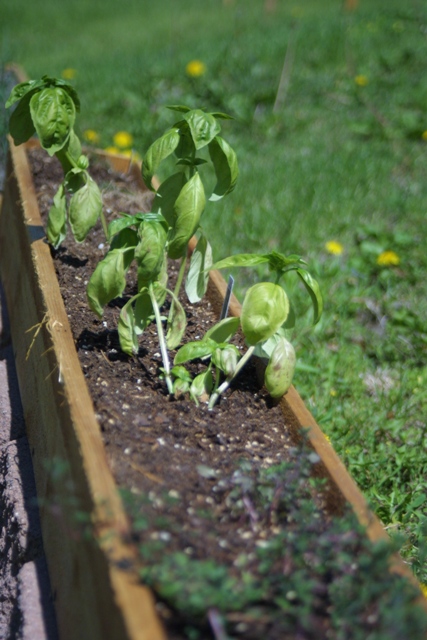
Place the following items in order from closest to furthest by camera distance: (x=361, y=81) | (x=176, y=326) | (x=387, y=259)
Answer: (x=176, y=326)
(x=387, y=259)
(x=361, y=81)

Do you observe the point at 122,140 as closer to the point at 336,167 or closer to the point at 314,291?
the point at 336,167

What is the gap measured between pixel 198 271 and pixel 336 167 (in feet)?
7.86

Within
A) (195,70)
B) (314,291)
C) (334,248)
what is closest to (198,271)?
(314,291)

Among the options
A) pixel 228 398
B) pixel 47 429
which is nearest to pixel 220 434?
pixel 228 398

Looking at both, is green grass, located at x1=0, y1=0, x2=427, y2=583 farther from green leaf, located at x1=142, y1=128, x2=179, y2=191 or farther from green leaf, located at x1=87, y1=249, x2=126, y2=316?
green leaf, located at x1=142, y1=128, x2=179, y2=191

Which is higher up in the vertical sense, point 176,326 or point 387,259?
point 176,326

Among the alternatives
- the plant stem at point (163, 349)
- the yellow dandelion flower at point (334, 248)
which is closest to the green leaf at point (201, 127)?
the plant stem at point (163, 349)

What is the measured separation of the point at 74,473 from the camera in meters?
1.49

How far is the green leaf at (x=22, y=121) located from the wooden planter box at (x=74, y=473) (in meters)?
0.37

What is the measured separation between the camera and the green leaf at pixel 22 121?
211 centimetres

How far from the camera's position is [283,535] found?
1236 mm

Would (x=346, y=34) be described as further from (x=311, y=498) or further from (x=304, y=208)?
(x=311, y=498)

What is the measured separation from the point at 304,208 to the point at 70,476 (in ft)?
8.06

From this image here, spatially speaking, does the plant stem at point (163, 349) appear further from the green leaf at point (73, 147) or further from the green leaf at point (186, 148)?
the green leaf at point (73, 147)
